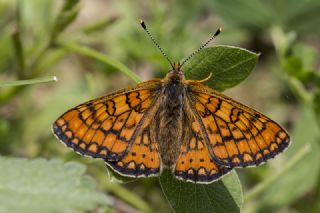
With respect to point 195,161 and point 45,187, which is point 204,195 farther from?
point 45,187

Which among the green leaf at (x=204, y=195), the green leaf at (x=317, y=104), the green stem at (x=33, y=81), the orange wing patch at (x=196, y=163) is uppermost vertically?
the green leaf at (x=317, y=104)

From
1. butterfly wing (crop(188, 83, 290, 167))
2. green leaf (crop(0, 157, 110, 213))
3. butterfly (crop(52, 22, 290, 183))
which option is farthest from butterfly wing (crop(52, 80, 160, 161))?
butterfly wing (crop(188, 83, 290, 167))

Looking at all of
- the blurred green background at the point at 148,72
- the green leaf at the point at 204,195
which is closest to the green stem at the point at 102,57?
the blurred green background at the point at 148,72

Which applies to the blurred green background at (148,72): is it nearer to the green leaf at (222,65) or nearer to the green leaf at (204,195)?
the green leaf at (222,65)

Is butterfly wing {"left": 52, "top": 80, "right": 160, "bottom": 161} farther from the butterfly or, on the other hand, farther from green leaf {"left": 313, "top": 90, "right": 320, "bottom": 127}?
green leaf {"left": 313, "top": 90, "right": 320, "bottom": 127}

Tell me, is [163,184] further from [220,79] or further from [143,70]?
[143,70]

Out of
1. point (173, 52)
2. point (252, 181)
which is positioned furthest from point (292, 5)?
point (252, 181)

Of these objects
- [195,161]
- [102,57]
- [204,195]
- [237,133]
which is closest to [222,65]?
[237,133]
